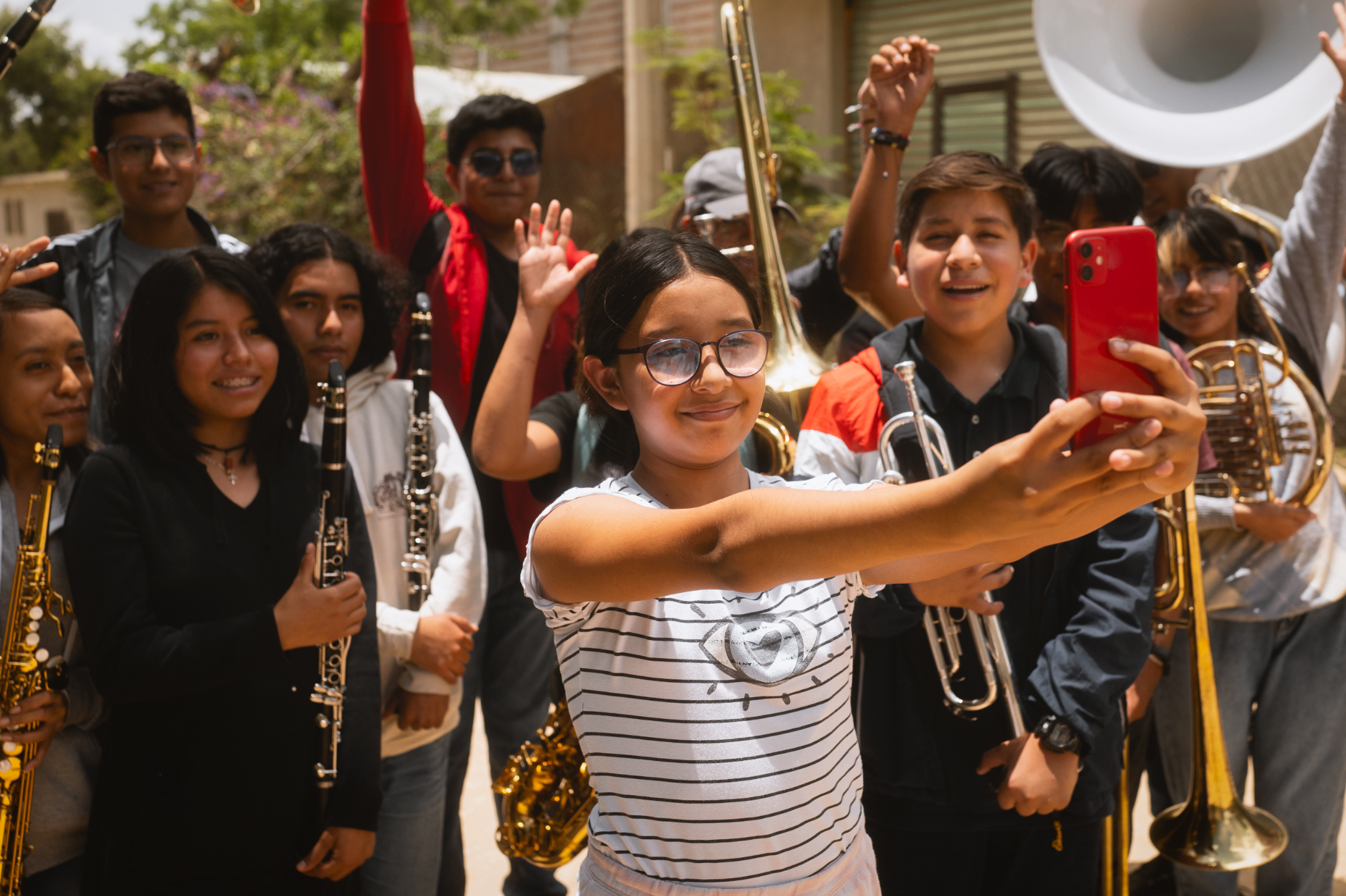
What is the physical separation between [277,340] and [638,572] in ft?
4.62

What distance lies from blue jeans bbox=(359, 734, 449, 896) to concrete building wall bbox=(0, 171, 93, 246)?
1688 cm

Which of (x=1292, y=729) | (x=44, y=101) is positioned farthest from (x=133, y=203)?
(x=44, y=101)

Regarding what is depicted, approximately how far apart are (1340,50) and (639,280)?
2111mm

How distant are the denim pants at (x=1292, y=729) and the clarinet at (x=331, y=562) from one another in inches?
83.7

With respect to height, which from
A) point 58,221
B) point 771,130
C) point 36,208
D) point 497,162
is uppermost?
point 36,208

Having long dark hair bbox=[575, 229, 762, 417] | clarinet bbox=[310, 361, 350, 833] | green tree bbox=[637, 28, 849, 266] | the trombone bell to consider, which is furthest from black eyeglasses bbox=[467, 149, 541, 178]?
green tree bbox=[637, 28, 849, 266]

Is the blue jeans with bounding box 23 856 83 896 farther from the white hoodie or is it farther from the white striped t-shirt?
the white striped t-shirt

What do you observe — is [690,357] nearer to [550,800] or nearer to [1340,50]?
[550,800]

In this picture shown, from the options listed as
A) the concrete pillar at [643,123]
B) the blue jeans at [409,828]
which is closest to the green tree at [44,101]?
the concrete pillar at [643,123]

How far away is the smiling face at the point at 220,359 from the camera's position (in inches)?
84.7

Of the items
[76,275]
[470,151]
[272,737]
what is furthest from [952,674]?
[76,275]

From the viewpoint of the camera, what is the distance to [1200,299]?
9.20 feet

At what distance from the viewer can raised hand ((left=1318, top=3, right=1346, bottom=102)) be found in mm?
2578

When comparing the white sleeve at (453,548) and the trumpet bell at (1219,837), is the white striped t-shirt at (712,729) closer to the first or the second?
the white sleeve at (453,548)
